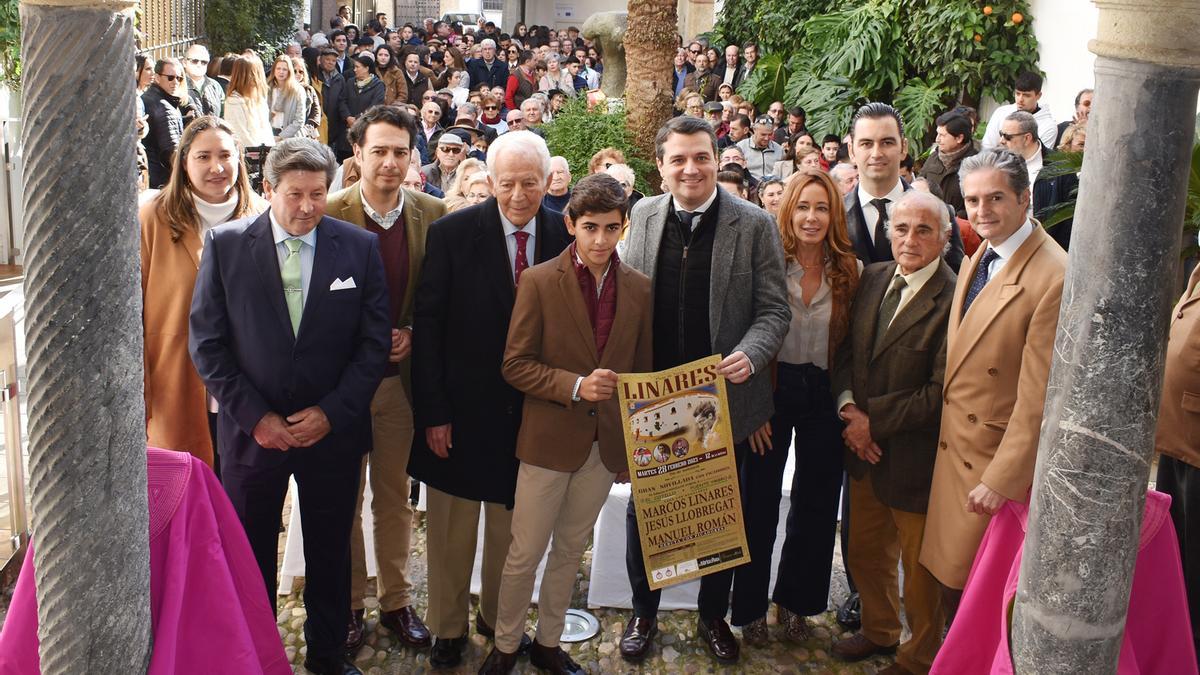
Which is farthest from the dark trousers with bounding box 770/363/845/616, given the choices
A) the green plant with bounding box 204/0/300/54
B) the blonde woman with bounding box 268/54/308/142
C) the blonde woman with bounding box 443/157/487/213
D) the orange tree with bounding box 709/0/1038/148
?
the green plant with bounding box 204/0/300/54

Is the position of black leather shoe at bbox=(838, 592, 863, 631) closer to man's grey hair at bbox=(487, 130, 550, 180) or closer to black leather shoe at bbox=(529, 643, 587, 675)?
black leather shoe at bbox=(529, 643, 587, 675)

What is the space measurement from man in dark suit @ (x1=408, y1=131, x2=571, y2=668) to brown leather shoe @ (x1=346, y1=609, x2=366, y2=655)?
0.69 meters

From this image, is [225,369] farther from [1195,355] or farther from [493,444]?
[1195,355]

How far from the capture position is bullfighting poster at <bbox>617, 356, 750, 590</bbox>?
169 inches

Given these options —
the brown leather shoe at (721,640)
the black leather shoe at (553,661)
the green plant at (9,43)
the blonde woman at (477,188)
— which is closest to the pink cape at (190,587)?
the black leather shoe at (553,661)

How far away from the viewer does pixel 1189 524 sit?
4453mm

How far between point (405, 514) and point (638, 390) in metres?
1.31

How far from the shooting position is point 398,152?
4.70 meters

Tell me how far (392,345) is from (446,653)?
4.06 ft

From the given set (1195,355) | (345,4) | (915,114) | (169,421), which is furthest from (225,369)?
(345,4)

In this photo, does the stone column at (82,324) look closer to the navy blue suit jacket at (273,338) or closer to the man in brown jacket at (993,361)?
the navy blue suit jacket at (273,338)

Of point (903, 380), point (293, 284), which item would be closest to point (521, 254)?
point (293, 284)

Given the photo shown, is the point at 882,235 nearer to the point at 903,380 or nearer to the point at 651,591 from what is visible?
the point at 903,380

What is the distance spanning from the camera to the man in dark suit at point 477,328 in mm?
4488
